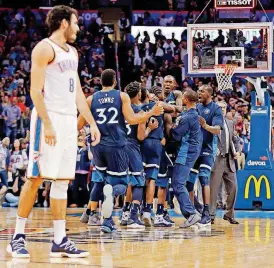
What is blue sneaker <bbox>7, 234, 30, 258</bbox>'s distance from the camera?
7.21 meters

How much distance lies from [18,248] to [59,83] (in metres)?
1.60

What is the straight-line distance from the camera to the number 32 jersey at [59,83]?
7.28 metres

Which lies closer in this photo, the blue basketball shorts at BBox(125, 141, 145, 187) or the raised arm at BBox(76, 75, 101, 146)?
the raised arm at BBox(76, 75, 101, 146)

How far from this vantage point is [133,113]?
33.1 feet

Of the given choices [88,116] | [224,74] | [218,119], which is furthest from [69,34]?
[224,74]

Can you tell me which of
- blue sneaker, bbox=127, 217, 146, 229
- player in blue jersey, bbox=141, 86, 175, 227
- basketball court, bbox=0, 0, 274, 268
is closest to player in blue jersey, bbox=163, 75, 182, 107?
player in blue jersey, bbox=141, 86, 175, 227

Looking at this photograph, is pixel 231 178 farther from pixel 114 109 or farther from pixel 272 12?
pixel 272 12

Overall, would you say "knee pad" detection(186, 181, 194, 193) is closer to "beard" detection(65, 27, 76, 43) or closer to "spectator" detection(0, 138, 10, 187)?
"beard" detection(65, 27, 76, 43)

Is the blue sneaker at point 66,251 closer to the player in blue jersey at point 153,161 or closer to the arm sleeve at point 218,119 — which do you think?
the player in blue jersey at point 153,161

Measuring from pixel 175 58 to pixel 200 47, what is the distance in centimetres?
984

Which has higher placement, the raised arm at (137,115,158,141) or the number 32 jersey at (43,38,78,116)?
the number 32 jersey at (43,38,78,116)

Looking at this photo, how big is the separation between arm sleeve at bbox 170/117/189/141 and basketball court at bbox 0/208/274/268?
1.32 metres

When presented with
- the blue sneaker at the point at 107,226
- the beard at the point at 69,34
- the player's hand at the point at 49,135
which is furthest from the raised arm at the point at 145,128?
the player's hand at the point at 49,135

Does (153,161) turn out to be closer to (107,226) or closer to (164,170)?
(164,170)
